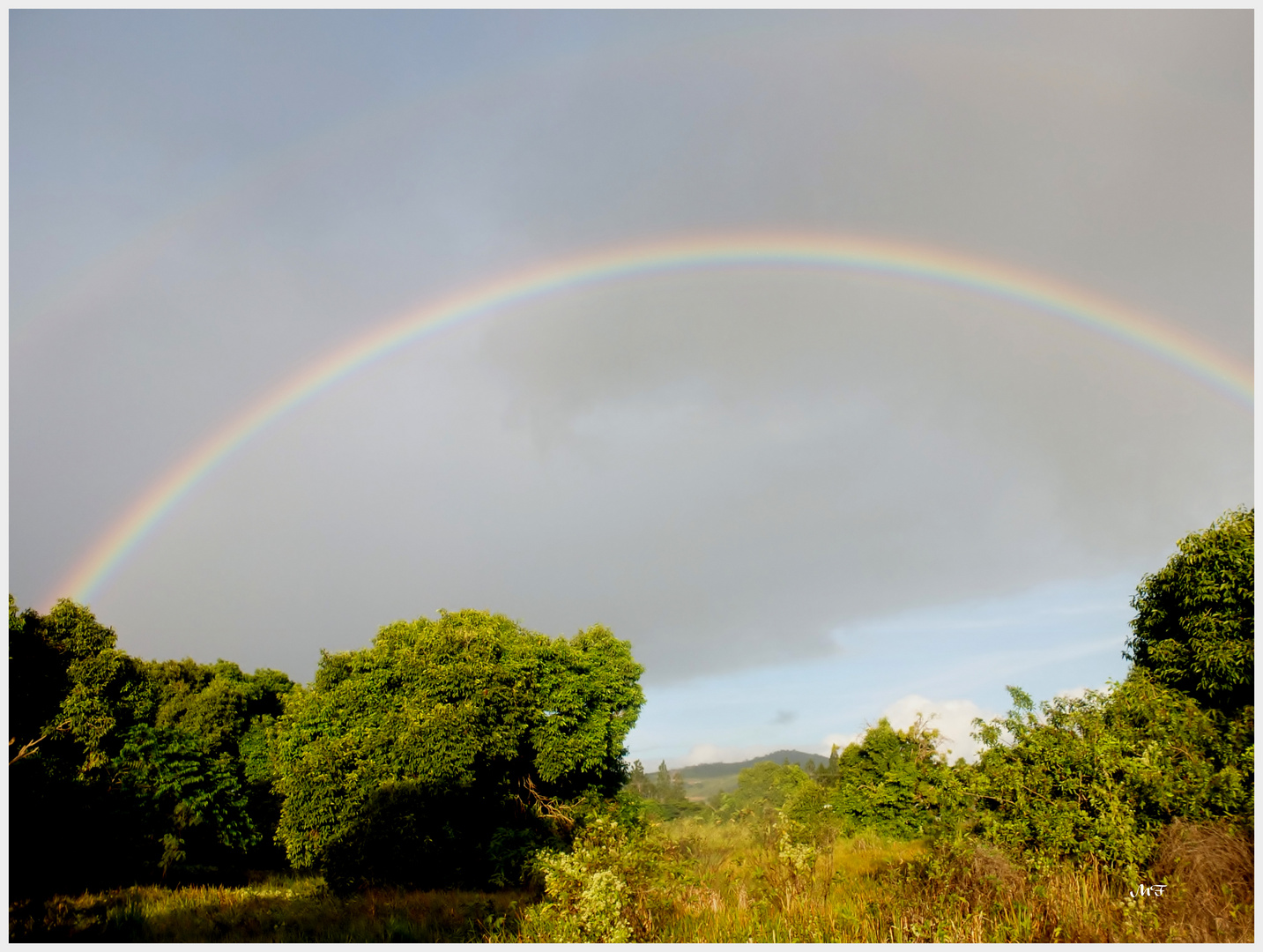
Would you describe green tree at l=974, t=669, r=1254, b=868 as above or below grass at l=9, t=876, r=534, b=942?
above

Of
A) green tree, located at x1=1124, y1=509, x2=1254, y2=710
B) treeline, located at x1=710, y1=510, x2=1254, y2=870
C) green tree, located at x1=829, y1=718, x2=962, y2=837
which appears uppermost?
green tree, located at x1=1124, y1=509, x2=1254, y2=710

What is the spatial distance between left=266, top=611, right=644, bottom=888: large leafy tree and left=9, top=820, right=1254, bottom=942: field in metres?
9.87

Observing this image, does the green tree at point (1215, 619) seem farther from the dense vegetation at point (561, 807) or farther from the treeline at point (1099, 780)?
the treeline at point (1099, 780)

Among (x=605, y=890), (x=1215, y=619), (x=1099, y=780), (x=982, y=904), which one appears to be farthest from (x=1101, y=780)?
(x=1215, y=619)

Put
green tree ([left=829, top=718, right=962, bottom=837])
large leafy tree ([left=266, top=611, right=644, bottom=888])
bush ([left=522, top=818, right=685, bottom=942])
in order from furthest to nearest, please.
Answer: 1. green tree ([left=829, top=718, right=962, bottom=837])
2. large leafy tree ([left=266, top=611, right=644, bottom=888])
3. bush ([left=522, top=818, right=685, bottom=942])

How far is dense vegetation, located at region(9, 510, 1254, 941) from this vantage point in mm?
10695

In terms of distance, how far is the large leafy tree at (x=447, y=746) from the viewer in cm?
2358

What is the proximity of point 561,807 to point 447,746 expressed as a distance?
8.07 meters

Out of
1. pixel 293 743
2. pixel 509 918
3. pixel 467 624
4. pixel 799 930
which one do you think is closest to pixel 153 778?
pixel 293 743

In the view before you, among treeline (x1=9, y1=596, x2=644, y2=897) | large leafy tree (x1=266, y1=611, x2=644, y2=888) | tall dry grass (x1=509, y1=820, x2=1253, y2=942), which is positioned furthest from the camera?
large leafy tree (x1=266, y1=611, x2=644, y2=888)

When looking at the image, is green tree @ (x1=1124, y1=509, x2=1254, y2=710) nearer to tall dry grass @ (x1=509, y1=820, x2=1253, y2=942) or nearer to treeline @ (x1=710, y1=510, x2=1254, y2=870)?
treeline @ (x1=710, y1=510, x2=1254, y2=870)

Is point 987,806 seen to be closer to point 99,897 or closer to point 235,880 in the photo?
point 99,897

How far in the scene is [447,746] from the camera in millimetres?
24297

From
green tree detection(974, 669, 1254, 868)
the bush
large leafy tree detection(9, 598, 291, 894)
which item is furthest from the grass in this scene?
green tree detection(974, 669, 1254, 868)
